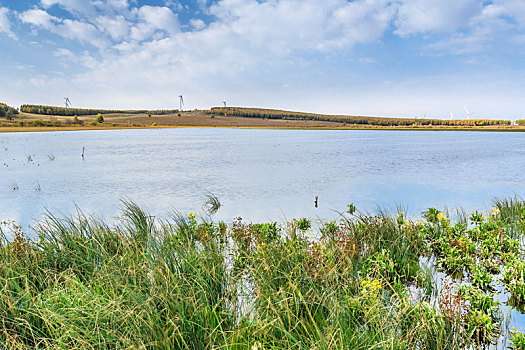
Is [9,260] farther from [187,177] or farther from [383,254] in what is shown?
[187,177]

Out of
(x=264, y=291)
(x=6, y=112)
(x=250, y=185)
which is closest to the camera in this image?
(x=264, y=291)

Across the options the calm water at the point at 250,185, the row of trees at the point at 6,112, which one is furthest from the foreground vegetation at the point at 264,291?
the row of trees at the point at 6,112

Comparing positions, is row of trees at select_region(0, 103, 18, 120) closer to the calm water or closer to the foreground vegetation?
the calm water

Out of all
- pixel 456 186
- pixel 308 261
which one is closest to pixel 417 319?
pixel 308 261

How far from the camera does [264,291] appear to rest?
4.71 m

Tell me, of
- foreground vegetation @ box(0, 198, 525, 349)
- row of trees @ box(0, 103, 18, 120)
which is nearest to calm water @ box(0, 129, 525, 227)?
foreground vegetation @ box(0, 198, 525, 349)

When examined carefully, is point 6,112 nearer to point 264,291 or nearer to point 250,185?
→ point 250,185

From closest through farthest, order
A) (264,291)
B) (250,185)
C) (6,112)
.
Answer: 1. (264,291)
2. (250,185)
3. (6,112)

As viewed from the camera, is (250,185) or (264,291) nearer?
(264,291)

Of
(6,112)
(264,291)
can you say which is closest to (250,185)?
(264,291)

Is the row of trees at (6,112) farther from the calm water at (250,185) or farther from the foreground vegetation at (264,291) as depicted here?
the foreground vegetation at (264,291)

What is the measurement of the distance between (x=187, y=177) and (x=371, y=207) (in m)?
12.8

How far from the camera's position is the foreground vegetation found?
3727 millimetres

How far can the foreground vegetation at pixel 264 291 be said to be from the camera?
3.73 meters
